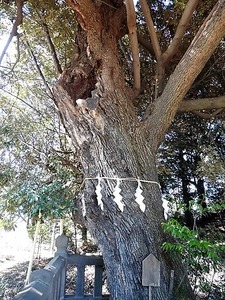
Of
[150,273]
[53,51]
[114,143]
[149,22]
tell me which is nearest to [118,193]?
[114,143]

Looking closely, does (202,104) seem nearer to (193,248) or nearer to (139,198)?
(139,198)

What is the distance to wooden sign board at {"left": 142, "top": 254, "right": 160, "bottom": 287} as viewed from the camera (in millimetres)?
2191

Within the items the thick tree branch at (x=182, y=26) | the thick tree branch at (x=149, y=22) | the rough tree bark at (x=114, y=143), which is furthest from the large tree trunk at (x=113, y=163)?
the thick tree branch at (x=182, y=26)

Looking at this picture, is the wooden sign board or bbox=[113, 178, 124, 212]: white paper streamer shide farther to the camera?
bbox=[113, 178, 124, 212]: white paper streamer shide

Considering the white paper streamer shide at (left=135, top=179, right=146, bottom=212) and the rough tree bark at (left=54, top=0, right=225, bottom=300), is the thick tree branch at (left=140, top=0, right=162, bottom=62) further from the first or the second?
the white paper streamer shide at (left=135, top=179, right=146, bottom=212)

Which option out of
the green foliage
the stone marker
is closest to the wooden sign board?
the stone marker

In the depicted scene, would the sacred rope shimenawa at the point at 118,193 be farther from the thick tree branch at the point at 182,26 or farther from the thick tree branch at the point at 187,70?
the thick tree branch at the point at 182,26

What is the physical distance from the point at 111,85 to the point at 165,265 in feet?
5.66

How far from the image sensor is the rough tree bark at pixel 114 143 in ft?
7.67

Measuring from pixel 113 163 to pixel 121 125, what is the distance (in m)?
0.40

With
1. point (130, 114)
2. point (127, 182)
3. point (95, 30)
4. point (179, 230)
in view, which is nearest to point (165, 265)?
point (179, 230)

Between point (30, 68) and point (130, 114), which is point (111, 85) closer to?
point (130, 114)

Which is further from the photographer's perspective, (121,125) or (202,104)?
(202,104)

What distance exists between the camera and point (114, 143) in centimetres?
261
